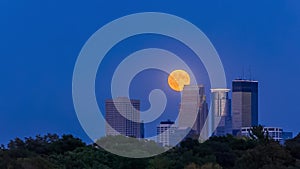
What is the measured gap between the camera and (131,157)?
2600 cm

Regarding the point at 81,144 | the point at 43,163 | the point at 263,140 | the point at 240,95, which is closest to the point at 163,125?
the point at 81,144

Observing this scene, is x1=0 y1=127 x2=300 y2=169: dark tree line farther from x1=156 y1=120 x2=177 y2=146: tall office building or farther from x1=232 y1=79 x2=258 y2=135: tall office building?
x1=232 y1=79 x2=258 y2=135: tall office building

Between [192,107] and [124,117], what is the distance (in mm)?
11422

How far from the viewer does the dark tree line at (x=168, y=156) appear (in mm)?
21047

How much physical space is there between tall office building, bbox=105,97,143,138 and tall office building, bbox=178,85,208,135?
4.69 meters

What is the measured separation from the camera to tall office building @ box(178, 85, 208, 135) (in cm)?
4619

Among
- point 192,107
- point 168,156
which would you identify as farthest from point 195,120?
point 168,156

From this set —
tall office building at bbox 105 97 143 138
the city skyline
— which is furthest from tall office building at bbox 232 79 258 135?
tall office building at bbox 105 97 143 138

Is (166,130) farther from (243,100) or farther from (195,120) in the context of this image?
(243,100)

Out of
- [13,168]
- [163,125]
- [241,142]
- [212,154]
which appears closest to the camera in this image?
[13,168]

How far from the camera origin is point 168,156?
25609 mm

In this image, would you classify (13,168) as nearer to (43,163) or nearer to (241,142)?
(43,163)

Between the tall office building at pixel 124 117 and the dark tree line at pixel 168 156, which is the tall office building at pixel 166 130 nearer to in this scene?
the tall office building at pixel 124 117

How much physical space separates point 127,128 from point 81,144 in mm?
6622
